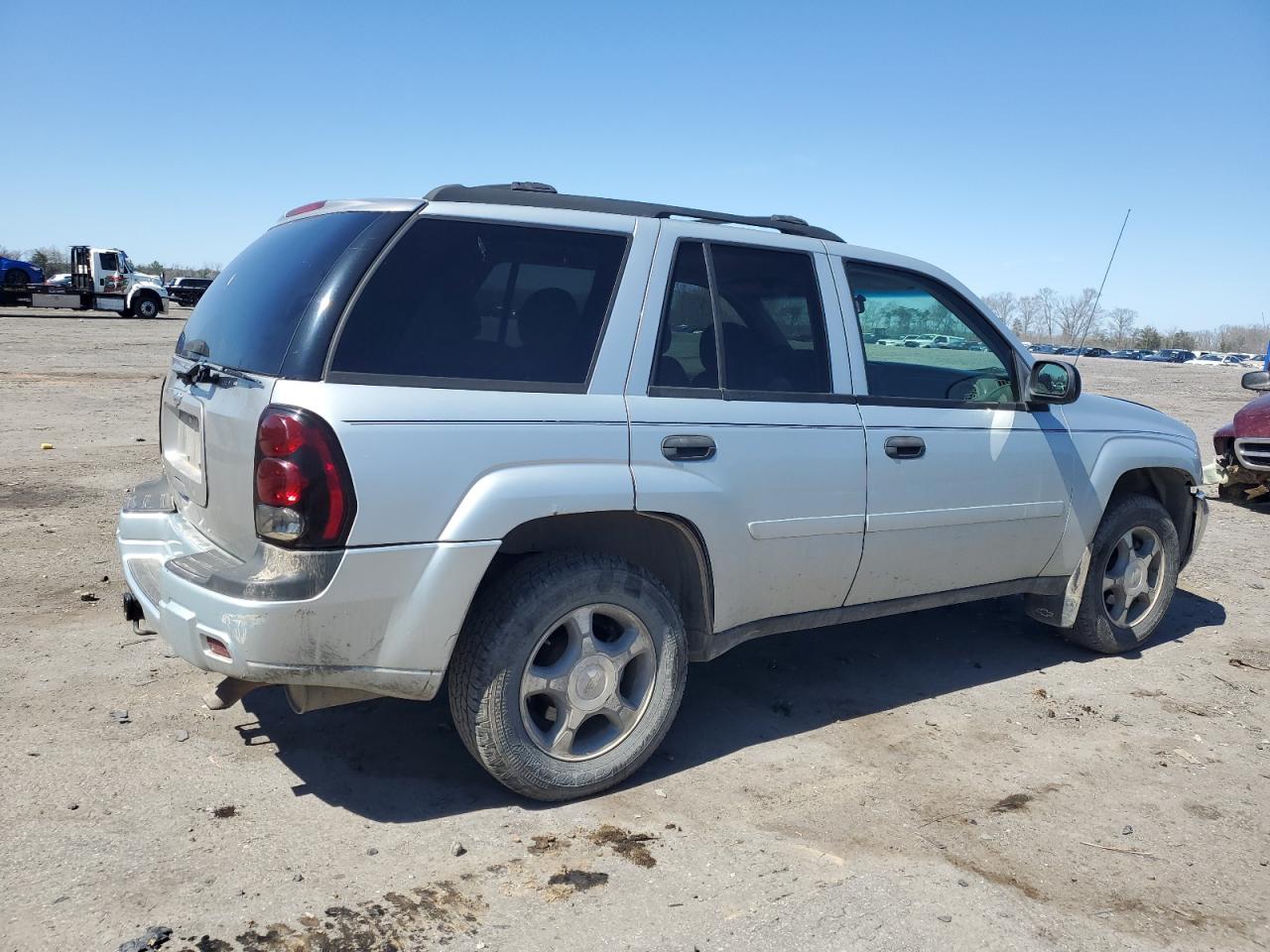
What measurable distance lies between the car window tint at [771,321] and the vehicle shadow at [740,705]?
Result: 144cm

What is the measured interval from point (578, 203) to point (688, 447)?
100 cm

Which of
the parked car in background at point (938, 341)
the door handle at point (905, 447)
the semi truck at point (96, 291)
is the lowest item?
the door handle at point (905, 447)

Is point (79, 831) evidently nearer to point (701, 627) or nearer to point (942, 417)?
point (701, 627)

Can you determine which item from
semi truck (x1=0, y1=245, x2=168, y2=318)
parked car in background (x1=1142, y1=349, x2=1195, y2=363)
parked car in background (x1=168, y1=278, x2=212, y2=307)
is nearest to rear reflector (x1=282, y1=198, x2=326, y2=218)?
semi truck (x1=0, y1=245, x2=168, y2=318)

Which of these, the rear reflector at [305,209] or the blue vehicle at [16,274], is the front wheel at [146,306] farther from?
the rear reflector at [305,209]

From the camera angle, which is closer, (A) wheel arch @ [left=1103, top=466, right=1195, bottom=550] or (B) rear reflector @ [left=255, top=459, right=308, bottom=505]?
(B) rear reflector @ [left=255, top=459, right=308, bottom=505]

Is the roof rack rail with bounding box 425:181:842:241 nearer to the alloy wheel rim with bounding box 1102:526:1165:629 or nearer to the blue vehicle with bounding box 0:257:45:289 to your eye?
the alloy wheel rim with bounding box 1102:526:1165:629

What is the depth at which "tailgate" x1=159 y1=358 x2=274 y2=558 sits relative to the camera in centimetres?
308

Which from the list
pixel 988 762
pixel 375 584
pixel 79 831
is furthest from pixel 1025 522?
pixel 79 831

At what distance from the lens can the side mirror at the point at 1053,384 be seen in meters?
4.71

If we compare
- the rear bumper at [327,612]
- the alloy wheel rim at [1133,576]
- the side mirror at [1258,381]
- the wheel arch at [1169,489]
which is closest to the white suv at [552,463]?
the rear bumper at [327,612]

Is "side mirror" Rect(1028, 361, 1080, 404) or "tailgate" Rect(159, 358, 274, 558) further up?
"side mirror" Rect(1028, 361, 1080, 404)

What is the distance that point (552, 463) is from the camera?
10.9ft

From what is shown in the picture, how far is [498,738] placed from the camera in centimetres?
334
